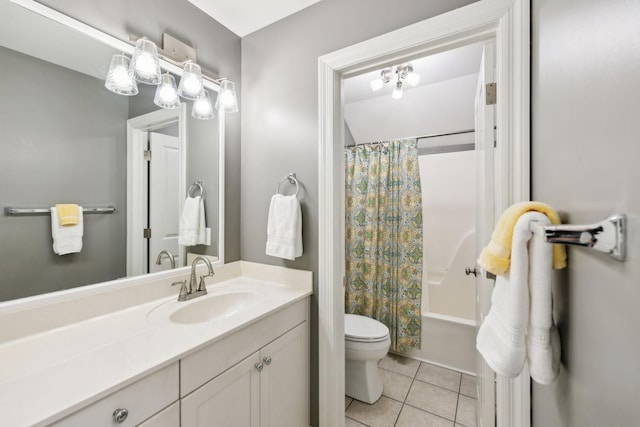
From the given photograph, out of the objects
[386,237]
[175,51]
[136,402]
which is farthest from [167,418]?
[386,237]

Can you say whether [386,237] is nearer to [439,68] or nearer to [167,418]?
[439,68]

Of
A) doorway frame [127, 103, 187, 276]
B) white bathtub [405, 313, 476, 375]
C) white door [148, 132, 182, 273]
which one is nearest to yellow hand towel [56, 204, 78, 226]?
doorway frame [127, 103, 187, 276]

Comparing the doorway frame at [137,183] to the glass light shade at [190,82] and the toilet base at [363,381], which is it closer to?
the glass light shade at [190,82]

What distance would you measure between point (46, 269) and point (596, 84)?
1.68 meters

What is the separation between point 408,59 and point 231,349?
1504 mm

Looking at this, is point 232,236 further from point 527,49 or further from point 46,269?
point 527,49

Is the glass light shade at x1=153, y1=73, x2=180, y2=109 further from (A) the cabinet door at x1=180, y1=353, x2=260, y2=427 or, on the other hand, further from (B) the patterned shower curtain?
(B) the patterned shower curtain

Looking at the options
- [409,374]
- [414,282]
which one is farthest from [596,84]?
[409,374]

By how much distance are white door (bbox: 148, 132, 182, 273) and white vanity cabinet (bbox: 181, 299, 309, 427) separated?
0.70 meters

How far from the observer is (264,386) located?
3.64ft

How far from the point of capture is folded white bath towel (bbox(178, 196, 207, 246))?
148 centimetres

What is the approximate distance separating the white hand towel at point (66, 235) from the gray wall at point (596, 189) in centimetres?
159

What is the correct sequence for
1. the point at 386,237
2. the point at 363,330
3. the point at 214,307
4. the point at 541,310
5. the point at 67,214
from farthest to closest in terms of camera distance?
the point at 386,237 < the point at 363,330 < the point at 214,307 < the point at 67,214 < the point at 541,310

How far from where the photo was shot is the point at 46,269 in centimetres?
98
